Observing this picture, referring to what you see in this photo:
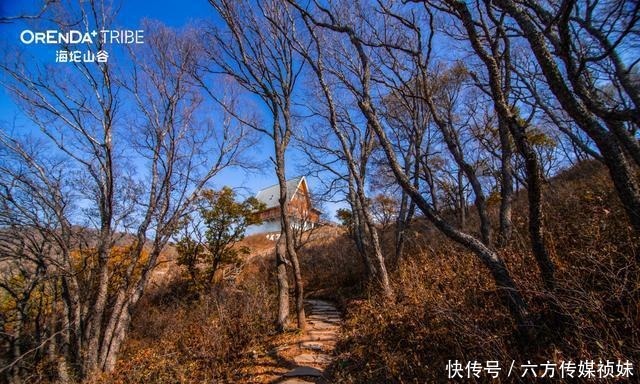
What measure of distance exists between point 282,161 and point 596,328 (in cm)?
662

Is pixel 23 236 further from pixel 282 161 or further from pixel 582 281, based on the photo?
pixel 582 281

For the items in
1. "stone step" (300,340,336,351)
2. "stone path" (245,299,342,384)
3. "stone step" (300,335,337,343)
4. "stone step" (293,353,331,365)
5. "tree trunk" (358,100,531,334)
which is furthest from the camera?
"stone step" (300,335,337,343)

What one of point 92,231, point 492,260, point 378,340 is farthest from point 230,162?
point 492,260

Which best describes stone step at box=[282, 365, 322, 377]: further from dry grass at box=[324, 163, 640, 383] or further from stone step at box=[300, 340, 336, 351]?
stone step at box=[300, 340, 336, 351]

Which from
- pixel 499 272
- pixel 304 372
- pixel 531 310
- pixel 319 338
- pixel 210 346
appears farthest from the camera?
pixel 319 338

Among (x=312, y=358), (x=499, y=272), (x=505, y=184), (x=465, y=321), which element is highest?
(x=505, y=184)

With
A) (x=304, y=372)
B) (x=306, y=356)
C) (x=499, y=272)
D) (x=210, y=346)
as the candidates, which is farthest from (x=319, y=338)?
(x=499, y=272)

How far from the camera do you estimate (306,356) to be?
544 centimetres

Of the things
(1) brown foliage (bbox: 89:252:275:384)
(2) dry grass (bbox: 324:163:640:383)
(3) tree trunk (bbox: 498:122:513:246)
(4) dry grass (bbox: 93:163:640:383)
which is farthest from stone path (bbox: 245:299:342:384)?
(3) tree trunk (bbox: 498:122:513:246)

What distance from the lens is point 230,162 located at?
37.0 feet

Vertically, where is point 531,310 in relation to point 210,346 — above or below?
above

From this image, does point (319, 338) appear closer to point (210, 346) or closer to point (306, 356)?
point (306, 356)

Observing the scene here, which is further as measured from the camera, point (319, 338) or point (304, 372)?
point (319, 338)

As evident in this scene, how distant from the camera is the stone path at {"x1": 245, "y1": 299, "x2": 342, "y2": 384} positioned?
15.2 ft
